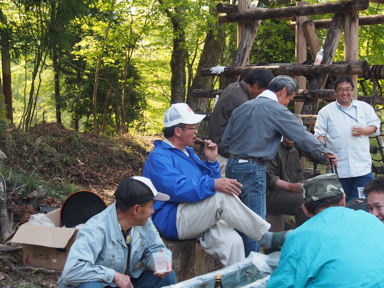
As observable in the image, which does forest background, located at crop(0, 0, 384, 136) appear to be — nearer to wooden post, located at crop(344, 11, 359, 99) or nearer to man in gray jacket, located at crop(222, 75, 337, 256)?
wooden post, located at crop(344, 11, 359, 99)

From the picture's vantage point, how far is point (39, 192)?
576cm

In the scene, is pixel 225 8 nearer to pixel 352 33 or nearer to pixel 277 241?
pixel 352 33

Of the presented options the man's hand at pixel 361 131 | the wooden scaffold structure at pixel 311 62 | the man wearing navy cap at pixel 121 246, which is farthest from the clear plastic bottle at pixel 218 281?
the wooden scaffold structure at pixel 311 62

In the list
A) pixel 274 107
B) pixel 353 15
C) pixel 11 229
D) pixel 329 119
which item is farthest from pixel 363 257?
pixel 353 15

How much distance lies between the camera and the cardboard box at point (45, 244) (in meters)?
4.04

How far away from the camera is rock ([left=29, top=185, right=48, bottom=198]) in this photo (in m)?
5.69

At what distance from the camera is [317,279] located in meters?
1.91

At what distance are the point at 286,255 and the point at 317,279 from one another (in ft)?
0.60

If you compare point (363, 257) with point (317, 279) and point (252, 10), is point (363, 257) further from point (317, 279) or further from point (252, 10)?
point (252, 10)

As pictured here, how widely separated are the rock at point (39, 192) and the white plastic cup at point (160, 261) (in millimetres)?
3301

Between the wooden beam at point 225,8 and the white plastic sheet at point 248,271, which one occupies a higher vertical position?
the wooden beam at point 225,8

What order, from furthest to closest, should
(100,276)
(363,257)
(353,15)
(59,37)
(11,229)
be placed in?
(59,37) → (353,15) → (11,229) → (100,276) → (363,257)

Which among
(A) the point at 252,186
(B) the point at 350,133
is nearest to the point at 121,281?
(A) the point at 252,186

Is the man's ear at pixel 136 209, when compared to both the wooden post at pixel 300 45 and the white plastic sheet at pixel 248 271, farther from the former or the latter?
the wooden post at pixel 300 45
